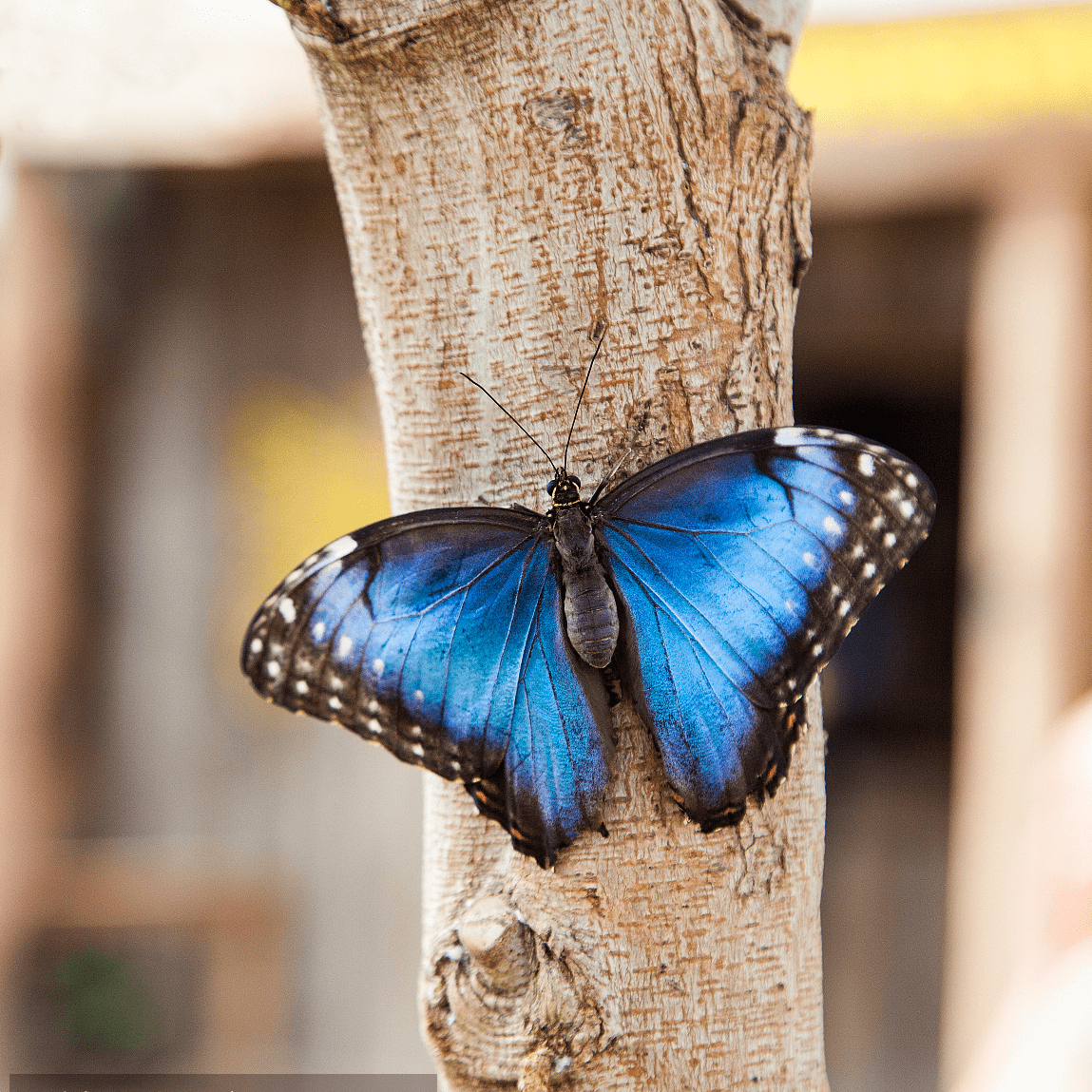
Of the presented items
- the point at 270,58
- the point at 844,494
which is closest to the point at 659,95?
the point at 844,494

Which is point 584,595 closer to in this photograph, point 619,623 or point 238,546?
point 619,623

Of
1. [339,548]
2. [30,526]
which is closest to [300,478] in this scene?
[30,526]

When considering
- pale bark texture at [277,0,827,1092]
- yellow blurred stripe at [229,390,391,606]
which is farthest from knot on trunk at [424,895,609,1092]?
yellow blurred stripe at [229,390,391,606]

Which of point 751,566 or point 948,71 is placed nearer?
point 751,566

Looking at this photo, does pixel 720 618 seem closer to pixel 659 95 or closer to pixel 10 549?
pixel 659 95

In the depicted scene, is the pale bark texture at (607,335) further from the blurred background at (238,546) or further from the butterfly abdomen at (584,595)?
the blurred background at (238,546)

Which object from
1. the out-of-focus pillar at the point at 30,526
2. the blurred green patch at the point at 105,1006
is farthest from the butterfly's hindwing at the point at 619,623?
the blurred green patch at the point at 105,1006
